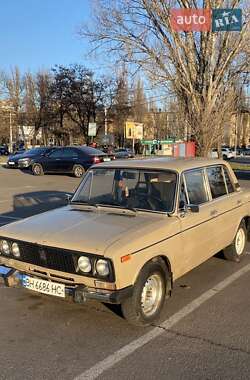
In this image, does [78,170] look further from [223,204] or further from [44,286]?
[44,286]

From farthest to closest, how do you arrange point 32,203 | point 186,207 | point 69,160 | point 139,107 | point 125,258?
point 139,107
point 69,160
point 32,203
point 186,207
point 125,258

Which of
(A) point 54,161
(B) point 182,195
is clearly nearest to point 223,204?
(B) point 182,195

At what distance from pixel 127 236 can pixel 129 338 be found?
923 mm

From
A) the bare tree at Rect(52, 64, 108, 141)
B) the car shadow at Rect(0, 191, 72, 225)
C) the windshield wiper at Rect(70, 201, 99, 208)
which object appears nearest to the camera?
the windshield wiper at Rect(70, 201, 99, 208)

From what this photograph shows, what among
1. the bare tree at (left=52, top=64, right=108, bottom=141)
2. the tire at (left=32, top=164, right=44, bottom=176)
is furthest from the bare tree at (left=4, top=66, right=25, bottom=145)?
the tire at (left=32, top=164, right=44, bottom=176)

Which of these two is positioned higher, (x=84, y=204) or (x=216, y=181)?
(x=216, y=181)

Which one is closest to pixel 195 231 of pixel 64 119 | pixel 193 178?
pixel 193 178

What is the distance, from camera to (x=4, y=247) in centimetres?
475

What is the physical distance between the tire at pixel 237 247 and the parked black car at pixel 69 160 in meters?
15.8

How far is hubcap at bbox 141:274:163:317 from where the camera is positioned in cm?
436

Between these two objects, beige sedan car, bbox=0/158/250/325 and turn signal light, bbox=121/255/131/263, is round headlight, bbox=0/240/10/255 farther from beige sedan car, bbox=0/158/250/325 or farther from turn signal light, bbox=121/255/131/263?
turn signal light, bbox=121/255/131/263

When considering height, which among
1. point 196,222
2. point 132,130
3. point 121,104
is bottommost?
point 196,222

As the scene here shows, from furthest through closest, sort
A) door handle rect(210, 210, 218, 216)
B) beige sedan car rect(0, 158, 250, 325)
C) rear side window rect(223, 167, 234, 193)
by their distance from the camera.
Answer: rear side window rect(223, 167, 234, 193), door handle rect(210, 210, 218, 216), beige sedan car rect(0, 158, 250, 325)

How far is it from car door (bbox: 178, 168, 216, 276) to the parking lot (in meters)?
0.45
